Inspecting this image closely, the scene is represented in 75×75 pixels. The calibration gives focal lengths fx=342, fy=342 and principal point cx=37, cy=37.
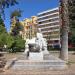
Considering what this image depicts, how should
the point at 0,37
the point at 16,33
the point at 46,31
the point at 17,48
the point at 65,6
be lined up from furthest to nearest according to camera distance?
the point at 46,31
the point at 16,33
the point at 17,48
the point at 0,37
the point at 65,6

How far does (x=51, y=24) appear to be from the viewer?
14988 cm

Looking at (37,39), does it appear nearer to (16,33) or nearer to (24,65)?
(24,65)

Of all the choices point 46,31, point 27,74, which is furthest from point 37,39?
point 46,31

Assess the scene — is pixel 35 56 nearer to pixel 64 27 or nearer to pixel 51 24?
pixel 64 27

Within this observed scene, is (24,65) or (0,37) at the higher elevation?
(0,37)

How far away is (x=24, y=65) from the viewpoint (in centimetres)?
1669

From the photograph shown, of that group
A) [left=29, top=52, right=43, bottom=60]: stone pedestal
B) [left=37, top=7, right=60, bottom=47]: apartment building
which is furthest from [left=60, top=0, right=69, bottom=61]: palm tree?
[left=37, top=7, right=60, bottom=47]: apartment building

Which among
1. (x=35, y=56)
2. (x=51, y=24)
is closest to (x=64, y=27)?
(x=35, y=56)

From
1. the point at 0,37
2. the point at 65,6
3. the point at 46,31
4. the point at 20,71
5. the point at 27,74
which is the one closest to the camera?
the point at 27,74

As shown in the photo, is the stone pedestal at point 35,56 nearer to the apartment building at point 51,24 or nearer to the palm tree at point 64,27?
the palm tree at point 64,27

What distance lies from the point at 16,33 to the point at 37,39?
62.2m

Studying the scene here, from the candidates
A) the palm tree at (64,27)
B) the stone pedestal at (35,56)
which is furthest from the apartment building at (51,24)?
the stone pedestal at (35,56)

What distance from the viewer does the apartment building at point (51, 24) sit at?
139337mm

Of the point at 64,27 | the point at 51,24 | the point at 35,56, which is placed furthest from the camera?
the point at 51,24
